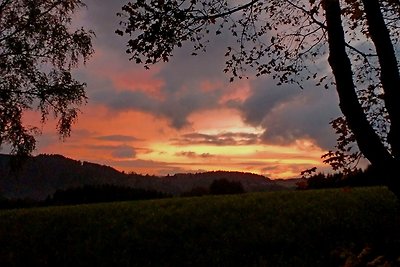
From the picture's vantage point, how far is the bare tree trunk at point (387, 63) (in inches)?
441

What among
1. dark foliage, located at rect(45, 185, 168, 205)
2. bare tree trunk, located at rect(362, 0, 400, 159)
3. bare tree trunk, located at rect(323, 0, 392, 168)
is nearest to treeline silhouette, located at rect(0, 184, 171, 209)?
dark foliage, located at rect(45, 185, 168, 205)

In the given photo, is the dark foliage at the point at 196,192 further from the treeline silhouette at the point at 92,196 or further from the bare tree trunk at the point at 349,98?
the bare tree trunk at the point at 349,98

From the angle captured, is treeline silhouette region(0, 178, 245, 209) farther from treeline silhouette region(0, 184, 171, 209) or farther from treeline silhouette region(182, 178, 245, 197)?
treeline silhouette region(182, 178, 245, 197)

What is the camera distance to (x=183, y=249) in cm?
1969

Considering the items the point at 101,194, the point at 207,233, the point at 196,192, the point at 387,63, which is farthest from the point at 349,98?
the point at 196,192

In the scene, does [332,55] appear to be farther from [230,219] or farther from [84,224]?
[84,224]

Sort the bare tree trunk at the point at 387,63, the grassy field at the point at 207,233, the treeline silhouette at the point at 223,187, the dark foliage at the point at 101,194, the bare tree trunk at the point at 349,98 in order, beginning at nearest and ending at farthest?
the bare tree trunk at the point at 387,63
the bare tree trunk at the point at 349,98
the grassy field at the point at 207,233
the dark foliage at the point at 101,194
the treeline silhouette at the point at 223,187

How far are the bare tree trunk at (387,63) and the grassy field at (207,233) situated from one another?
5624 millimetres

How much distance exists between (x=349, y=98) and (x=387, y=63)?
107 centimetres

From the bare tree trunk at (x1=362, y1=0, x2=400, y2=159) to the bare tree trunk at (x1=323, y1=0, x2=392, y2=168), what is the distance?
15.7 inches

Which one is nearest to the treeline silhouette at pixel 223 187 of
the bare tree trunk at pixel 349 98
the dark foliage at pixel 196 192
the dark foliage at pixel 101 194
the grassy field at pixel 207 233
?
the dark foliage at pixel 196 192

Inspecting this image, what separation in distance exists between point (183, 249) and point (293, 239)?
422cm

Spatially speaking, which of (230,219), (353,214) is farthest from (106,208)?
(353,214)

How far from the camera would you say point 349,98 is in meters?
11.4
